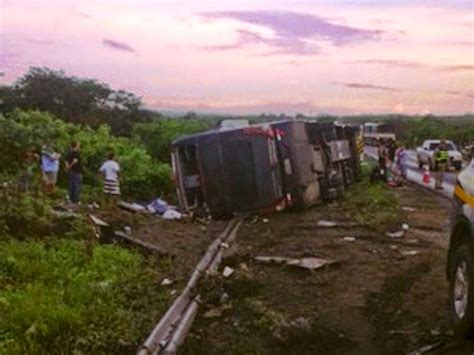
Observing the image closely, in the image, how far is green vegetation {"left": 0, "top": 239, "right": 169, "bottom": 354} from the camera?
7.59m

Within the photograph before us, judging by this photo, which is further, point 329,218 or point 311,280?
point 329,218

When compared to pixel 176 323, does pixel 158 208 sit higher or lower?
lower

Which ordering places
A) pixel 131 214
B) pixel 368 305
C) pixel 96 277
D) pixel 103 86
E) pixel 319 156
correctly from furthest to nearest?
1. pixel 103 86
2. pixel 319 156
3. pixel 131 214
4. pixel 96 277
5. pixel 368 305

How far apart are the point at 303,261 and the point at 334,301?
7.67ft

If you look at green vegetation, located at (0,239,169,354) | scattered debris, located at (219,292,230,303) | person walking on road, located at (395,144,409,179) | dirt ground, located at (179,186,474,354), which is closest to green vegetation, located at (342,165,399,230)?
dirt ground, located at (179,186,474,354)

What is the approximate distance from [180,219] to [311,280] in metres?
9.69

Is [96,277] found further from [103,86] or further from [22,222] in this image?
[103,86]

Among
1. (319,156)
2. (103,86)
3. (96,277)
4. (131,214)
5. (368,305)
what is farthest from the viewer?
(103,86)

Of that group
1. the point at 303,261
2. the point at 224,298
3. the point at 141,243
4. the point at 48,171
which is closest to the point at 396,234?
the point at 303,261

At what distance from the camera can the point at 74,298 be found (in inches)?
360

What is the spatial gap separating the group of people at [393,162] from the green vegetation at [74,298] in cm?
1899

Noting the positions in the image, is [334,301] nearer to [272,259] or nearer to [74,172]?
[272,259]

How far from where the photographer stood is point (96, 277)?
10641 mm

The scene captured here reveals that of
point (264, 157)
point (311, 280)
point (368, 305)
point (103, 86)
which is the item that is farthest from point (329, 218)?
point (103, 86)
